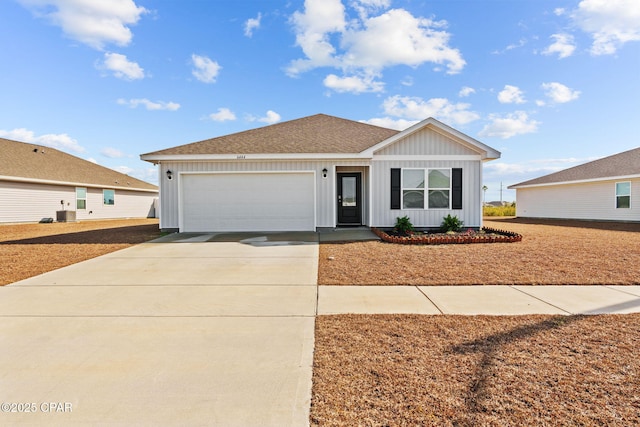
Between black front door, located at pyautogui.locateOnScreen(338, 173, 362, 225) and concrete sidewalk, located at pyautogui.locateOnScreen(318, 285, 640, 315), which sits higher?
black front door, located at pyautogui.locateOnScreen(338, 173, 362, 225)

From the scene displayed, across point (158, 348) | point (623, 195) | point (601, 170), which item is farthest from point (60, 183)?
point (601, 170)

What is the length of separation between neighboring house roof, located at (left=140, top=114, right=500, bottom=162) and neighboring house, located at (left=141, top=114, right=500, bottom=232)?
4 centimetres

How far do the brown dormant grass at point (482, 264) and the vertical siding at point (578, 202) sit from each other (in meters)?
11.1

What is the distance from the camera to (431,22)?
1138cm

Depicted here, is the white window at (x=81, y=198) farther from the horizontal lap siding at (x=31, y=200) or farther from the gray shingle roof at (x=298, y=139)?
the gray shingle roof at (x=298, y=139)

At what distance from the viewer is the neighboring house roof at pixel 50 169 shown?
17.3 metres

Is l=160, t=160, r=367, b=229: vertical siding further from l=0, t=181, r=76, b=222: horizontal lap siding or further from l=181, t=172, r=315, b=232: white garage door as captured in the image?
l=0, t=181, r=76, b=222: horizontal lap siding

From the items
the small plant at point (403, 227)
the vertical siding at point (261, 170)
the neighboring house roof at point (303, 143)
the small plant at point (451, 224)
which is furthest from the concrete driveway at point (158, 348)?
the small plant at point (451, 224)

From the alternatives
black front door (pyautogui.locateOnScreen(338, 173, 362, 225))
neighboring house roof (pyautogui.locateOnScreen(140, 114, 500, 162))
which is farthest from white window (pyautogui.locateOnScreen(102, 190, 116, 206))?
black front door (pyautogui.locateOnScreen(338, 173, 362, 225))

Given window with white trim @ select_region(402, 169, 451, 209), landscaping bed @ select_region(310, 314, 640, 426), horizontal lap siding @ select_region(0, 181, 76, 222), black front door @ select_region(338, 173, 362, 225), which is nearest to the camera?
landscaping bed @ select_region(310, 314, 640, 426)

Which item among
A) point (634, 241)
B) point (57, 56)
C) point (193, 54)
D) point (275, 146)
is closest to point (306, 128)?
point (275, 146)

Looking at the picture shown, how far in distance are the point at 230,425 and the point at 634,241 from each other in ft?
41.2

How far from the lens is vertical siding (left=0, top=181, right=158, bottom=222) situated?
661 inches

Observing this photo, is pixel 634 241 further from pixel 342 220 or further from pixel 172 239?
pixel 172 239
